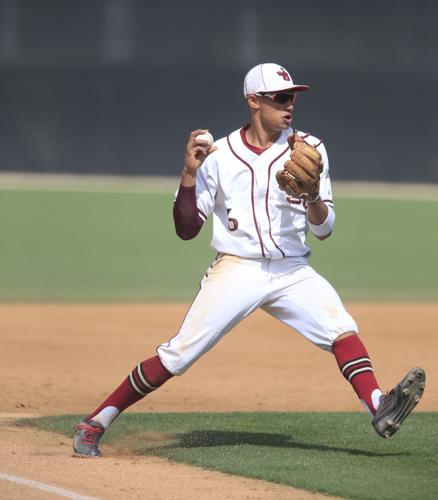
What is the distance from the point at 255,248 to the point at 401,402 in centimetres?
101

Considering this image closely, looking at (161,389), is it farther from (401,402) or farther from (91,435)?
(401,402)

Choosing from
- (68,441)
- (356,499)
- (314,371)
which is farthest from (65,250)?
(356,499)

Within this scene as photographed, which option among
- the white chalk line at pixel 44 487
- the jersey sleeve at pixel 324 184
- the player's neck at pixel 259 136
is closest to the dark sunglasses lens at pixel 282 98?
the player's neck at pixel 259 136

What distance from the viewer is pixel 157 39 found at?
77.2ft

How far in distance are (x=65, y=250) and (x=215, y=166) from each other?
35.5ft

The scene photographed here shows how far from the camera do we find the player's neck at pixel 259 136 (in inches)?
237

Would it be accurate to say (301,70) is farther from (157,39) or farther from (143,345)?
(143,345)

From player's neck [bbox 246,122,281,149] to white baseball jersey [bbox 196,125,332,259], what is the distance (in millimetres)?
52

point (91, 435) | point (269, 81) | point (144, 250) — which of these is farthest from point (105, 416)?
point (144, 250)

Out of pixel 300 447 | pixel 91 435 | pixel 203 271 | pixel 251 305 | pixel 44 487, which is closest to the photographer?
pixel 44 487

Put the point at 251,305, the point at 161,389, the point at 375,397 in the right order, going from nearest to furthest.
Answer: the point at 375,397, the point at 251,305, the point at 161,389

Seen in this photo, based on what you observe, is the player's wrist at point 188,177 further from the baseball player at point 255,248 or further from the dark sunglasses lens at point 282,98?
the dark sunglasses lens at point 282,98

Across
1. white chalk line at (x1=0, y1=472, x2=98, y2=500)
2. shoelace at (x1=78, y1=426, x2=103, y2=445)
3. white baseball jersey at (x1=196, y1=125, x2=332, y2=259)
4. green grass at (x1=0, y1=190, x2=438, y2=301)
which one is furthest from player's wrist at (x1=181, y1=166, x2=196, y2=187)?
green grass at (x1=0, y1=190, x2=438, y2=301)

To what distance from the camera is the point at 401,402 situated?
5.53 meters
